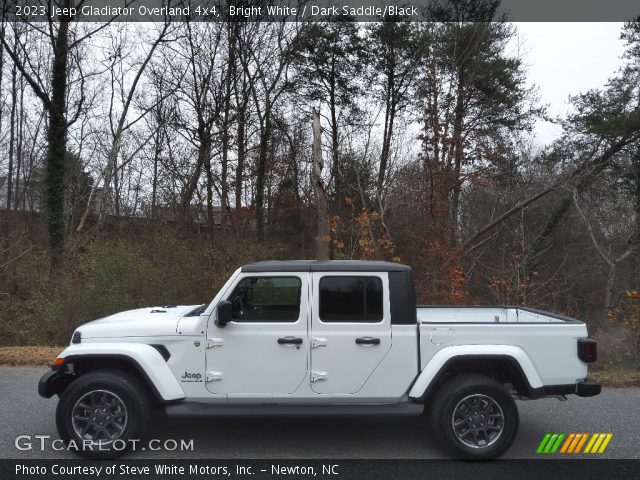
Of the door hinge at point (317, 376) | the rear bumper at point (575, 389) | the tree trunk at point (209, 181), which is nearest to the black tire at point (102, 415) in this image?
the door hinge at point (317, 376)

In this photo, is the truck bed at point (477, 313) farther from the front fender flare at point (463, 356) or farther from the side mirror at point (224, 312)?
the side mirror at point (224, 312)

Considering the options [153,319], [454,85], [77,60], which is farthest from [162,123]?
[153,319]

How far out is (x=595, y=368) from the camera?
854cm

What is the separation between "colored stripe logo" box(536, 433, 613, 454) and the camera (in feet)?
16.7

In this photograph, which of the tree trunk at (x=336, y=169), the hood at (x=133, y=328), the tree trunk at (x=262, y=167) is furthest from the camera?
the tree trunk at (x=336, y=169)

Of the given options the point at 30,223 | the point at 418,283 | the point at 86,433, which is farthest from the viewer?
the point at 30,223

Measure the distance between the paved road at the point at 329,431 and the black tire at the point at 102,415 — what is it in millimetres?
207

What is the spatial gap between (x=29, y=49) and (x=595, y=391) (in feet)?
78.4

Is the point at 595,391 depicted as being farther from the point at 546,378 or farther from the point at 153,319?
the point at 153,319

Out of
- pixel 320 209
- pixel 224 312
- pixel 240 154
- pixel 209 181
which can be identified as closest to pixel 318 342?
pixel 224 312

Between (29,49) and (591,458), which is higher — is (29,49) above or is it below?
above

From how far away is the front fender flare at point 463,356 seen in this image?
479 cm

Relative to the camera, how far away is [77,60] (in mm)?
20969

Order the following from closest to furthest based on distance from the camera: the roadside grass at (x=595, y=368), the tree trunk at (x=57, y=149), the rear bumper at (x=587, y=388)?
the rear bumper at (x=587, y=388) < the roadside grass at (x=595, y=368) < the tree trunk at (x=57, y=149)
